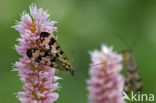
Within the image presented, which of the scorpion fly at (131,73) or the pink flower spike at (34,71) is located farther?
the scorpion fly at (131,73)

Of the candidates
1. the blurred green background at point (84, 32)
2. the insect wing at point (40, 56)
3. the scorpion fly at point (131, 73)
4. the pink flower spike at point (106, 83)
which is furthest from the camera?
the blurred green background at point (84, 32)

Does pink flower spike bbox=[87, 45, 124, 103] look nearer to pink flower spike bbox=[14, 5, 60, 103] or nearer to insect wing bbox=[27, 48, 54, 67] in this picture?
insect wing bbox=[27, 48, 54, 67]

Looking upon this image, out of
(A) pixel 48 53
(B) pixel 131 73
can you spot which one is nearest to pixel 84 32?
(B) pixel 131 73

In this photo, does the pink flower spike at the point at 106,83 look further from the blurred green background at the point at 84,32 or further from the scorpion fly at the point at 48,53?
the blurred green background at the point at 84,32

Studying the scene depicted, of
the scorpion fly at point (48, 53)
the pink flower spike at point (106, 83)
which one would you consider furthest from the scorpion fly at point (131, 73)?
the scorpion fly at point (48, 53)

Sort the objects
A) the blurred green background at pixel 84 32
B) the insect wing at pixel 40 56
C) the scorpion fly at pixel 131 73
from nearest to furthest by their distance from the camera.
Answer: the insect wing at pixel 40 56
the scorpion fly at pixel 131 73
the blurred green background at pixel 84 32

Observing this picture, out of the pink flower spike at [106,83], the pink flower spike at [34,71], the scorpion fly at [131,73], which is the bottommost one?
the pink flower spike at [34,71]

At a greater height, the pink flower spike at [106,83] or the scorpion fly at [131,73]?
the scorpion fly at [131,73]

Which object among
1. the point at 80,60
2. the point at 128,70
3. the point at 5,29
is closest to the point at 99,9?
the point at 80,60

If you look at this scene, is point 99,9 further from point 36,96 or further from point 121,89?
point 36,96
